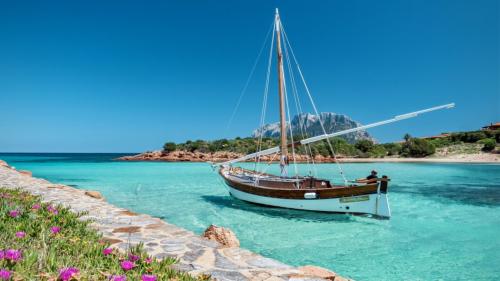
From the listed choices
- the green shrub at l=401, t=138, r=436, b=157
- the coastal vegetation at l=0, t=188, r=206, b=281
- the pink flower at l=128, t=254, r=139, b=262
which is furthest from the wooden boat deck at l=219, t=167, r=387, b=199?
the green shrub at l=401, t=138, r=436, b=157

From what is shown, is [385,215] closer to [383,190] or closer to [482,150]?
[383,190]

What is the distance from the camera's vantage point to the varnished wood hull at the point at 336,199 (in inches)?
497

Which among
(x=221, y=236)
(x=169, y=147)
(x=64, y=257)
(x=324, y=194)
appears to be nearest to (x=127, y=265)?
(x=64, y=257)

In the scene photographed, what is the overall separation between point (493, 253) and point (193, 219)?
10589 mm

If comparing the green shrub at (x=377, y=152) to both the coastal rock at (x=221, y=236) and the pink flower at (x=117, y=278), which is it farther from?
the pink flower at (x=117, y=278)

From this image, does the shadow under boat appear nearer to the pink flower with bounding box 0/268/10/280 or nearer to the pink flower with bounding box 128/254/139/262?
the pink flower with bounding box 128/254/139/262

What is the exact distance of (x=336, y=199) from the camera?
1307 cm

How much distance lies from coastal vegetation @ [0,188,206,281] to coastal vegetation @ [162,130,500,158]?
59.9m

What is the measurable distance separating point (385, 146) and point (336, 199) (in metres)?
79.2

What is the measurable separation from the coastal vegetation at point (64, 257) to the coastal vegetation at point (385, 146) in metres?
59.9

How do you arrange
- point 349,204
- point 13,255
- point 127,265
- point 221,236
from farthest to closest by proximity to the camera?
point 349,204, point 221,236, point 127,265, point 13,255

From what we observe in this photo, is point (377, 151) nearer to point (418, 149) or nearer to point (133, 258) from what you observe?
point (418, 149)

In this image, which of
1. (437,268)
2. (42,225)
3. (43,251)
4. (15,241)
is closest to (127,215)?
(42,225)

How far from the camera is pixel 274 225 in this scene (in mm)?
12047
